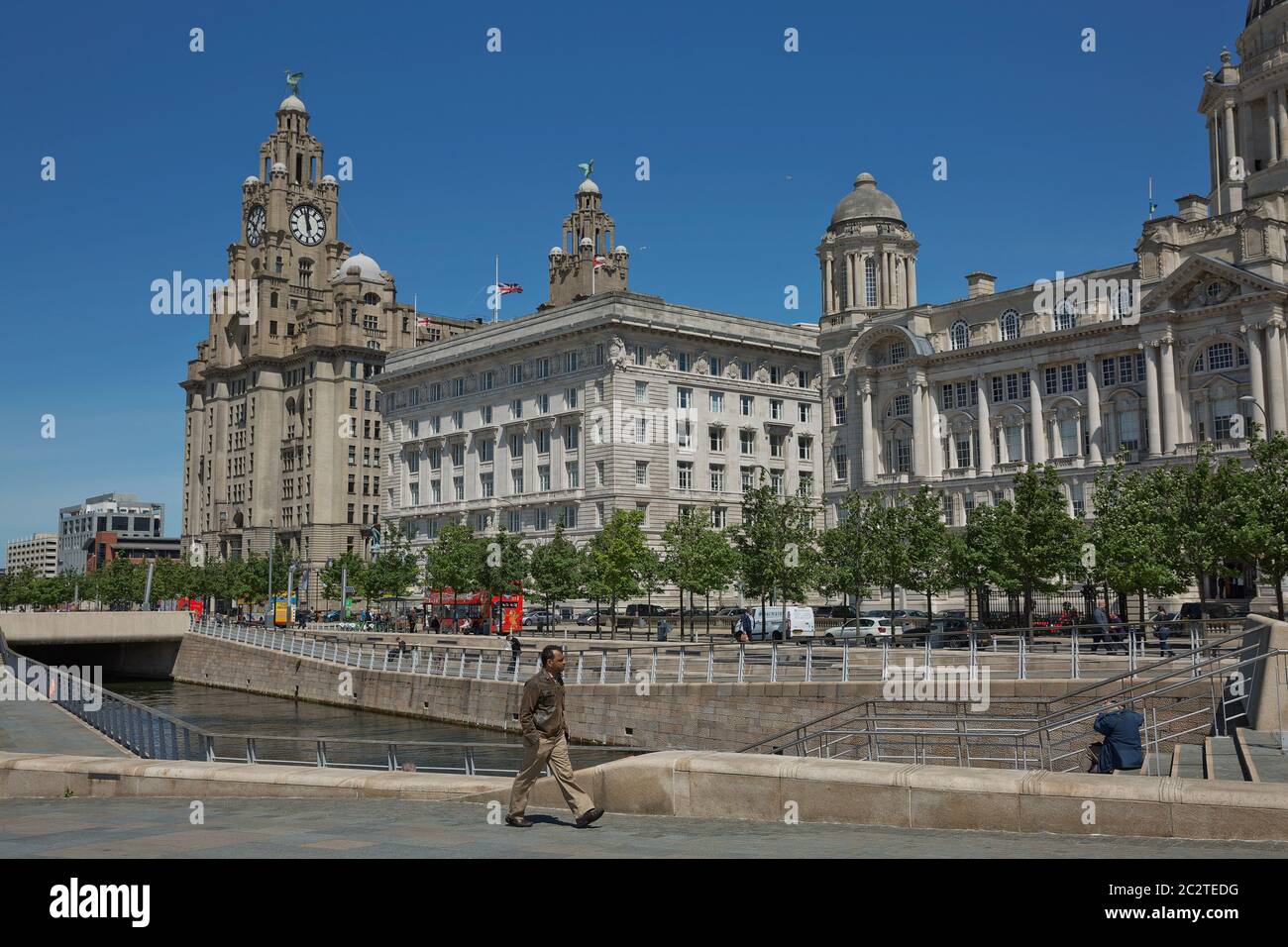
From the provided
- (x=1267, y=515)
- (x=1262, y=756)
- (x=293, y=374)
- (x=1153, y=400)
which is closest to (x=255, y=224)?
(x=293, y=374)

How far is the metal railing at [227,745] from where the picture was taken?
18.5 meters

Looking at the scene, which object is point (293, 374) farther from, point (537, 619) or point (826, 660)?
point (826, 660)

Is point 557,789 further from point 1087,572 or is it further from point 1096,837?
point 1087,572

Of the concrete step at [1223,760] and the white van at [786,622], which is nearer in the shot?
the concrete step at [1223,760]

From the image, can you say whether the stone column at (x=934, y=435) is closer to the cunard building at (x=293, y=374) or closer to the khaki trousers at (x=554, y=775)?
the cunard building at (x=293, y=374)

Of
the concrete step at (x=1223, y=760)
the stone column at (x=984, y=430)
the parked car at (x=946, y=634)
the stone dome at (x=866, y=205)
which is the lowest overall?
the concrete step at (x=1223, y=760)

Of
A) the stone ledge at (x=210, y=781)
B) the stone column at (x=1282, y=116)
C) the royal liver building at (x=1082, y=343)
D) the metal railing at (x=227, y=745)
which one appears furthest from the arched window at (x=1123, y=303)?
the stone ledge at (x=210, y=781)

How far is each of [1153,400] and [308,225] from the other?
328 ft

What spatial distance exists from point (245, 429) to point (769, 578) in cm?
9077

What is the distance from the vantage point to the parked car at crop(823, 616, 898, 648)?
48406 millimetres

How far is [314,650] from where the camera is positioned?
2274 inches

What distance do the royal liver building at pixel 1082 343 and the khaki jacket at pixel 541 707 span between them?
172 ft

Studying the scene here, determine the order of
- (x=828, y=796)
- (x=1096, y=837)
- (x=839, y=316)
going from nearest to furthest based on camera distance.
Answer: (x=1096, y=837), (x=828, y=796), (x=839, y=316)
